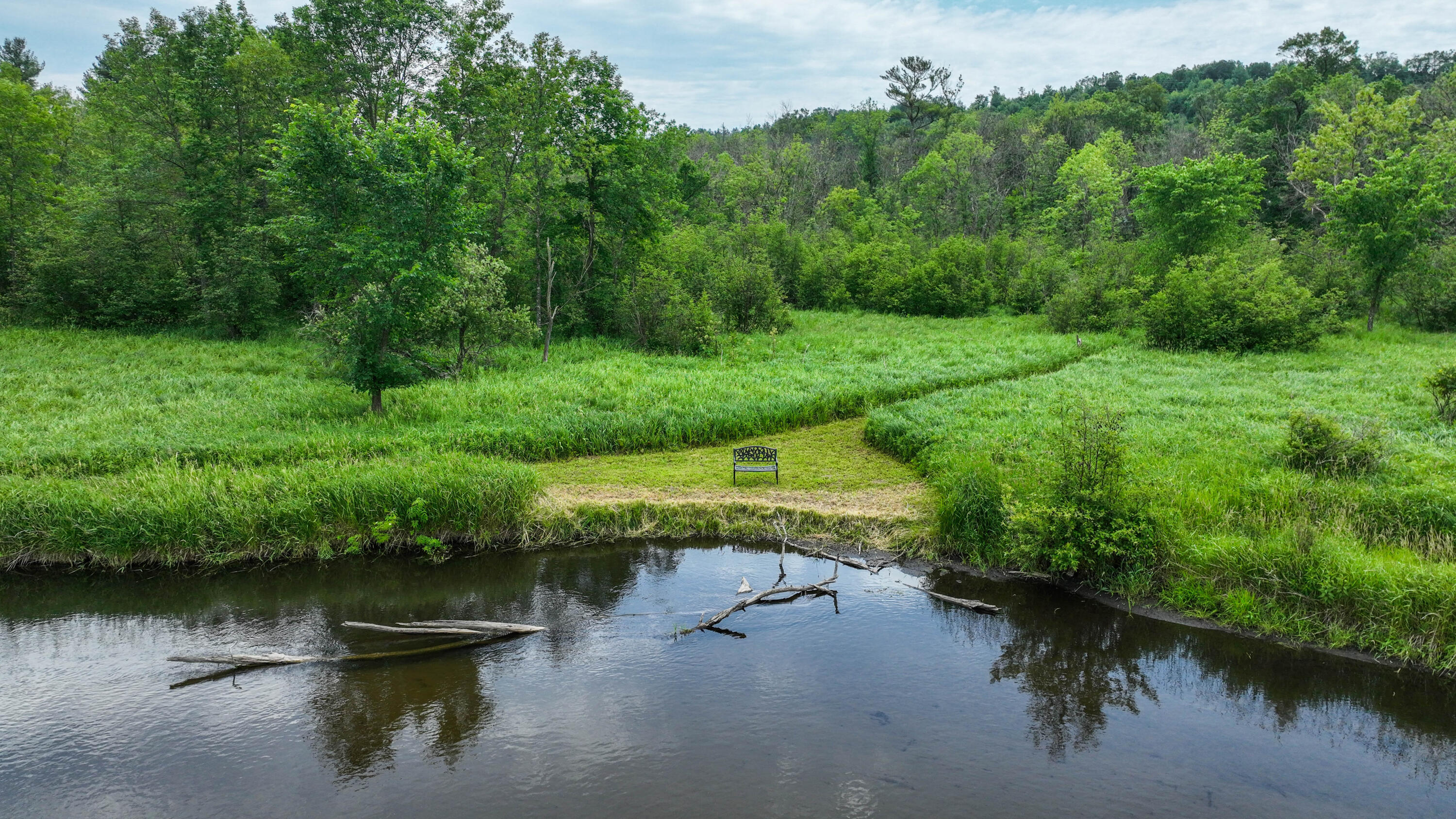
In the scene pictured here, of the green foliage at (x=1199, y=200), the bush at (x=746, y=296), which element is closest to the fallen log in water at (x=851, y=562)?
the bush at (x=746, y=296)

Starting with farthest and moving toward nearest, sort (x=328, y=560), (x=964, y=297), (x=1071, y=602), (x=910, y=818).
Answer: (x=964, y=297)
(x=328, y=560)
(x=1071, y=602)
(x=910, y=818)

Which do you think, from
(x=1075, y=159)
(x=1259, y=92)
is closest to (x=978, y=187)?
(x=1075, y=159)

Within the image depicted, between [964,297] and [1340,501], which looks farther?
[964,297]

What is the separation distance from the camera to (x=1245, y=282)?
29.4 meters

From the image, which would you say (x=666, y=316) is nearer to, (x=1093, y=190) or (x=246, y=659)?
(x=246, y=659)

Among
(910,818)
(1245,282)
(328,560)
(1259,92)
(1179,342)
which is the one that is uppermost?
(1259,92)

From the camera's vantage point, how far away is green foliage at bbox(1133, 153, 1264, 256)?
35875 millimetres

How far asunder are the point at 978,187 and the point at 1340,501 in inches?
2264

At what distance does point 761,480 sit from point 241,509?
33.0 ft

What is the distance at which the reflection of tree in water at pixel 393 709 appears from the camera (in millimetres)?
8203

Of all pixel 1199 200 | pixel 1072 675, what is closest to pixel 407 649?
pixel 1072 675

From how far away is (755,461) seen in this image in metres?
16.3

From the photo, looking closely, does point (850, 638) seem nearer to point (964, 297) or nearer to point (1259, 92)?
point (964, 297)

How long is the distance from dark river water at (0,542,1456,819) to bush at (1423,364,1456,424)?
1141 cm
